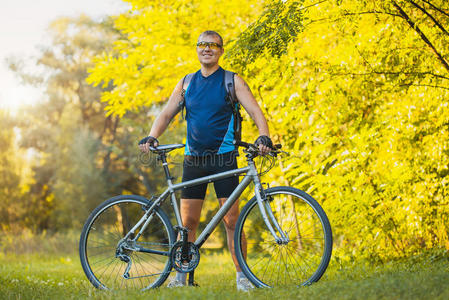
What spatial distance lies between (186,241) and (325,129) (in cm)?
262

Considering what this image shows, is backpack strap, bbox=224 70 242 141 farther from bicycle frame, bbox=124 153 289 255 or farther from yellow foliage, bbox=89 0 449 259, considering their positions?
yellow foliage, bbox=89 0 449 259

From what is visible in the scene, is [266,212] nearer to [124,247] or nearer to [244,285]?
[244,285]

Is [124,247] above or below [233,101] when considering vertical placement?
below

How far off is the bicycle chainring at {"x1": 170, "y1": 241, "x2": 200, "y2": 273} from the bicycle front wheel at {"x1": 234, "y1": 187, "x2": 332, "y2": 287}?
0.36 metres

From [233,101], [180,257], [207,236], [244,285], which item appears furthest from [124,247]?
[233,101]

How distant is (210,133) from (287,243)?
1.08 metres

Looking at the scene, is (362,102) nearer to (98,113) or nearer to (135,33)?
(135,33)

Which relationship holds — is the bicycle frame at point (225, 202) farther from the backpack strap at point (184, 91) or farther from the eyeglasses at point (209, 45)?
the eyeglasses at point (209, 45)

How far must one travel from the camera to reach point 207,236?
4.05 meters

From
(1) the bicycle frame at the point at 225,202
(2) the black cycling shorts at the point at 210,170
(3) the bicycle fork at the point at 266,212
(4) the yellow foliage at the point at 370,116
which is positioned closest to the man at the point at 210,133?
(2) the black cycling shorts at the point at 210,170

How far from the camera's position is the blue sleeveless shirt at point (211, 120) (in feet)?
13.5

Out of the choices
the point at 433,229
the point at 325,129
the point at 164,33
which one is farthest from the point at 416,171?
the point at 164,33

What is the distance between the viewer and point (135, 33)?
7.59m

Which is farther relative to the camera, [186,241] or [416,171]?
[416,171]
